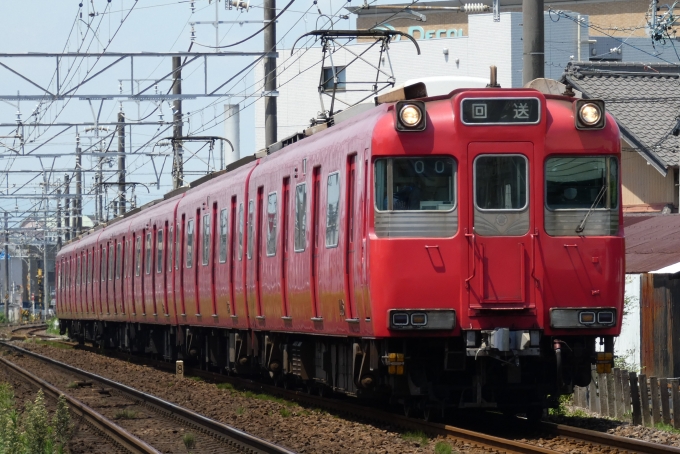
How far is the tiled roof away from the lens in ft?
97.3

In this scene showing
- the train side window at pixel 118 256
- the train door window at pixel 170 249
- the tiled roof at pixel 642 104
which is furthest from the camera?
the tiled roof at pixel 642 104

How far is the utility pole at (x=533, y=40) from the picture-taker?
43.6 feet

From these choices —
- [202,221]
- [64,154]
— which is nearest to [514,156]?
[202,221]

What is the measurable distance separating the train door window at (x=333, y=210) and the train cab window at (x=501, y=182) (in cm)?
173

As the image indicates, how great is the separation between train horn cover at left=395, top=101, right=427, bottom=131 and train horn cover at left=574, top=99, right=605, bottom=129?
4.62 feet

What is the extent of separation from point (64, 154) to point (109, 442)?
23.4 m

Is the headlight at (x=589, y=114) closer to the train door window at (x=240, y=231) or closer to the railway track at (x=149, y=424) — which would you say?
the railway track at (x=149, y=424)

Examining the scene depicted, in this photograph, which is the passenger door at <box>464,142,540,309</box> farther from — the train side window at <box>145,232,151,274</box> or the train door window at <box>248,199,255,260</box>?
the train side window at <box>145,232,151,274</box>

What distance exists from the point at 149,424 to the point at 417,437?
3971mm

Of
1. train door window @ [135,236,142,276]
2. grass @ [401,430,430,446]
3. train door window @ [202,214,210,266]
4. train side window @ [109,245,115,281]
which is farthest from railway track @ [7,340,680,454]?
train side window @ [109,245,115,281]

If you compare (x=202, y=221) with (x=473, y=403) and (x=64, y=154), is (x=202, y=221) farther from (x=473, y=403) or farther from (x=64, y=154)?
(x=64, y=154)

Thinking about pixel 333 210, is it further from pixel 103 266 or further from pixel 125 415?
pixel 103 266

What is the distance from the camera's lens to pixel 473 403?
1130 cm

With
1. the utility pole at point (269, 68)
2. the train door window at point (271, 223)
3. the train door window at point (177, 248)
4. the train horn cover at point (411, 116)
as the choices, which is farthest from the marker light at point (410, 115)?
the utility pole at point (269, 68)
